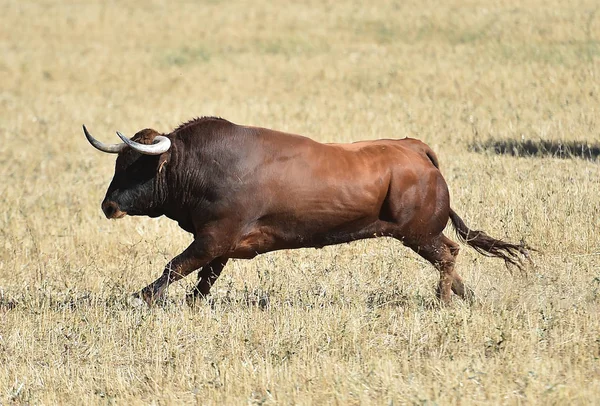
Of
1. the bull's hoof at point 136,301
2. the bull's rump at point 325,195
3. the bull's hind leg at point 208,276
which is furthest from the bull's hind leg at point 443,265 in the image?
the bull's hoof at point 136,301

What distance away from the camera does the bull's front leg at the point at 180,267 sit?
28.2 feet

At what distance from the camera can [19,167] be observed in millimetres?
17281

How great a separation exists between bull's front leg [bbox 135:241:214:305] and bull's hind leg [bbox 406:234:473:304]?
5.98ft

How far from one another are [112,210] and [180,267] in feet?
3.06

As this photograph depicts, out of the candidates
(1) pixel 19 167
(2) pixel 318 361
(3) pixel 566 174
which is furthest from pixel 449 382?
(1) pixel 19 167

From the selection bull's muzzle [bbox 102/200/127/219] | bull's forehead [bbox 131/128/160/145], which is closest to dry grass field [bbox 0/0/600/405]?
bull's muzzle [bbox 102/200/127/219]

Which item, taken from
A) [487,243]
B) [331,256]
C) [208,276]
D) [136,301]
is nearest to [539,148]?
[331,256]

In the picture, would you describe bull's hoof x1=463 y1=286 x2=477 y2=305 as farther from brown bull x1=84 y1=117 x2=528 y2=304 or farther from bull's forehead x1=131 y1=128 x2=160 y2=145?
bull's forehead x1=131 y1=128 x2=160 y2=145

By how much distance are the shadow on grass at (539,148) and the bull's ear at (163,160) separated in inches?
282

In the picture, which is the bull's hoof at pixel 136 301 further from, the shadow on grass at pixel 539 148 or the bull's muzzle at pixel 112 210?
the shadow on grass at pixel 539 148

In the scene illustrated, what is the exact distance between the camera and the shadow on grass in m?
14.9

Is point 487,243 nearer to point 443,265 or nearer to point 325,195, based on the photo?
point 443,265

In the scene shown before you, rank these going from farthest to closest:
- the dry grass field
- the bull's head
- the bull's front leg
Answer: the bull's head
the bull's front leg
the dry grass field

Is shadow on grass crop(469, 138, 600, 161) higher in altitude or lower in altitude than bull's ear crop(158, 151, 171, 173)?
lower
